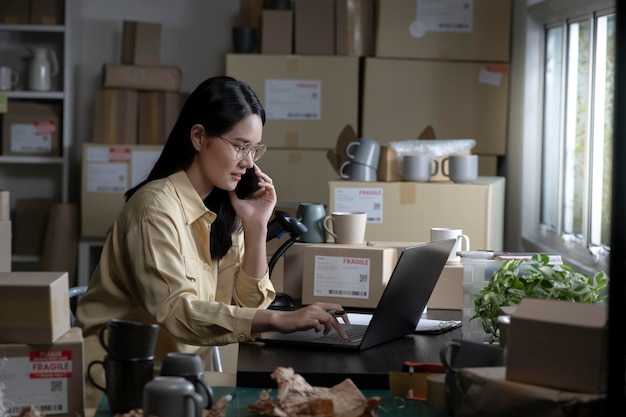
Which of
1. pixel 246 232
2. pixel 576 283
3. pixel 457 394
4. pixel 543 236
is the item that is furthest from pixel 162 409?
pixel 543 236

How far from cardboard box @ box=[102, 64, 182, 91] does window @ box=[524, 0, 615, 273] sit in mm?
1806

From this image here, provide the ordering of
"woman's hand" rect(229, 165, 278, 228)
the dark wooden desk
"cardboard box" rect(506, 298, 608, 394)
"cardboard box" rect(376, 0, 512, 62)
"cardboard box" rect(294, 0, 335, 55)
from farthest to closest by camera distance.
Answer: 1. "cardboard box" rect(294, 0, 335, 55)
2. "cardboard box" rect(376, 0, 512, 62)
3. "woman's hand" rect(229, 165, 278, 228)
4. the dark wooden desk
5. "cardboard box" rect(506, 298, 608, 394)

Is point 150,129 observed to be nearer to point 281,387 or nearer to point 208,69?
point 208,69

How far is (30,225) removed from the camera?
4.74m

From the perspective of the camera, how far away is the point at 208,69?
16.1 ft

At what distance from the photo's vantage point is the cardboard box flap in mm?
1421

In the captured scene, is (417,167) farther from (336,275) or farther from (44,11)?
(44,11)

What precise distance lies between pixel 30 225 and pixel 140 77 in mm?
987

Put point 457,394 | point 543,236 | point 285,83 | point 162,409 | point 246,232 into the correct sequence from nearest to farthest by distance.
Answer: point 162,409 < point 457,394 < point 246,232 < point 543,236 < point 285,83

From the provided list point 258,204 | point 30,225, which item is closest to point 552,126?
point 258,204

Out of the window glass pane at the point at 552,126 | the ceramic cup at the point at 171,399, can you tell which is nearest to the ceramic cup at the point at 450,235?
the window glass pane at the point at 552,126

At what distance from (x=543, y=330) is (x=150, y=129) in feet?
11.4

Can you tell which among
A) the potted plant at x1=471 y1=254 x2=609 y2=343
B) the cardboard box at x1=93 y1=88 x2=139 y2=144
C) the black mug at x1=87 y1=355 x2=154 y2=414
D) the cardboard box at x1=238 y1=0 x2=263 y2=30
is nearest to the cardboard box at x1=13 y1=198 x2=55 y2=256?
the cardboard box at x1=93 y1=88 x2=139 y2=144

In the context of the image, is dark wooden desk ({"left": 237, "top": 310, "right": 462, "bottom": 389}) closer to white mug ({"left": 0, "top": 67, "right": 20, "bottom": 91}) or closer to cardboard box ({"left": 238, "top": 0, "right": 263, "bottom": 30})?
cardboard box ({"left": 238, "top": 0, "right": 263, "bottom": 30})
